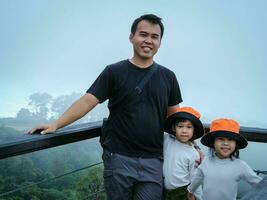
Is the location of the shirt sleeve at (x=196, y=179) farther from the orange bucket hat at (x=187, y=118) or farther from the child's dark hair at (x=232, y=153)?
the orange bucket hat at (x=187, y=118)

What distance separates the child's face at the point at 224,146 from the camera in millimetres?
1927

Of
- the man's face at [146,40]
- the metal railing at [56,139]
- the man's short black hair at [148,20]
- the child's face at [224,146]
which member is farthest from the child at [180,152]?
the man's short black hair at [148,20]

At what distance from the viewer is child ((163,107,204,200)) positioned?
1.99 meters

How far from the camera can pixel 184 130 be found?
2.02m

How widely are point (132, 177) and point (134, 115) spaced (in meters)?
0.35

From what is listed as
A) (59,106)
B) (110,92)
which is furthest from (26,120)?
(110,92)

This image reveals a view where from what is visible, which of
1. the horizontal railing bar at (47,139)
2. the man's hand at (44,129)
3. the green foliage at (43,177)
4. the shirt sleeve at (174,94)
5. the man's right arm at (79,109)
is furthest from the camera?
the green foliage at (43,177)

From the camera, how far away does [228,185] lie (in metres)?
1.89

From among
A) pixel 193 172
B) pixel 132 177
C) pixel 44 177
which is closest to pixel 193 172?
pixel 193 172

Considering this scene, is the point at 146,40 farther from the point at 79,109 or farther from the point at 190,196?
the point at 190,196

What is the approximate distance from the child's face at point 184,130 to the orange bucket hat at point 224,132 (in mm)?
86

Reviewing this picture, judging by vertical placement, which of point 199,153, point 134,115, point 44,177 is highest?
point 134,115

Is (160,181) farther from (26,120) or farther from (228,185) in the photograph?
(26,120)

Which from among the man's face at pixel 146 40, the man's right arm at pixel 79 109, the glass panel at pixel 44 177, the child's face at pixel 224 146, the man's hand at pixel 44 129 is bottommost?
the glass panel at pixel 44 177
